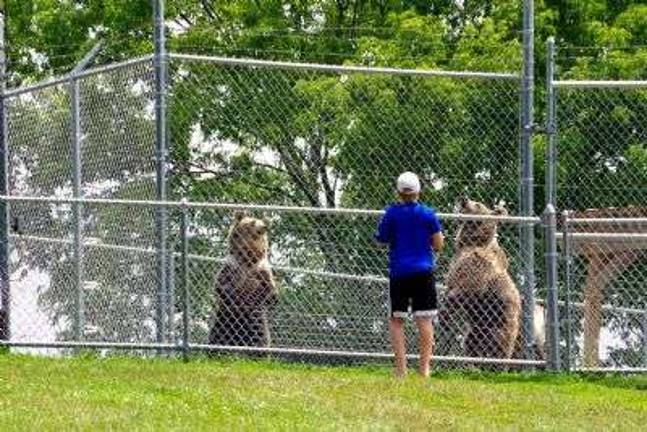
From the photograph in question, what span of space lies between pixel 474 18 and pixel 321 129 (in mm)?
9724

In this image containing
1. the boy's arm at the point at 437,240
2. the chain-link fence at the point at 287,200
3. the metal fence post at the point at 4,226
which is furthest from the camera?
the metal fence post at the point at 4,226

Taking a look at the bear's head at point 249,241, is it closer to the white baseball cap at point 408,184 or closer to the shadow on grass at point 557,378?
the shadow on grass at point 557,378

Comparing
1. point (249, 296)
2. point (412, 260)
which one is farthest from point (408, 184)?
point (249, 296)

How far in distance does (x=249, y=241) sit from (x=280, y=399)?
4.46 m

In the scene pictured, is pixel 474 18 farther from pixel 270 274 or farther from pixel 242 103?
pixel 270 274

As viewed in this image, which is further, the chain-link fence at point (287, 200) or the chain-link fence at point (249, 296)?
the chain-link fence at point (287, 200)

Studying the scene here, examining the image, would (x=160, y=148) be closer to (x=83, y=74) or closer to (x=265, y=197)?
(x=83, y=74)

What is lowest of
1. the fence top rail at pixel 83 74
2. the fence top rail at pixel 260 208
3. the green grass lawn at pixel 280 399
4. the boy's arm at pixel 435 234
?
the green grass lawn at pixel 280 399

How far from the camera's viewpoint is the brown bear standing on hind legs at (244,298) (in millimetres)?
14898

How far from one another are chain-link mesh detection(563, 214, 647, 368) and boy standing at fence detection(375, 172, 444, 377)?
1.34 metres

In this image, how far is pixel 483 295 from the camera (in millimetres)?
14945

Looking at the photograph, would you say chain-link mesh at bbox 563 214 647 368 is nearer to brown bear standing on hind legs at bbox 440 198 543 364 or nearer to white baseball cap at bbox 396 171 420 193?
brown bear standing on hind legs at bbox 440 198 543 364

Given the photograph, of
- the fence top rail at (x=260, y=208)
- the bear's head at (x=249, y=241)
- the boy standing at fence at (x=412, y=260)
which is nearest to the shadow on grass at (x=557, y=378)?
the boy standing at fence at (x=412, y=260)

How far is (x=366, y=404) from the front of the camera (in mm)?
11000
